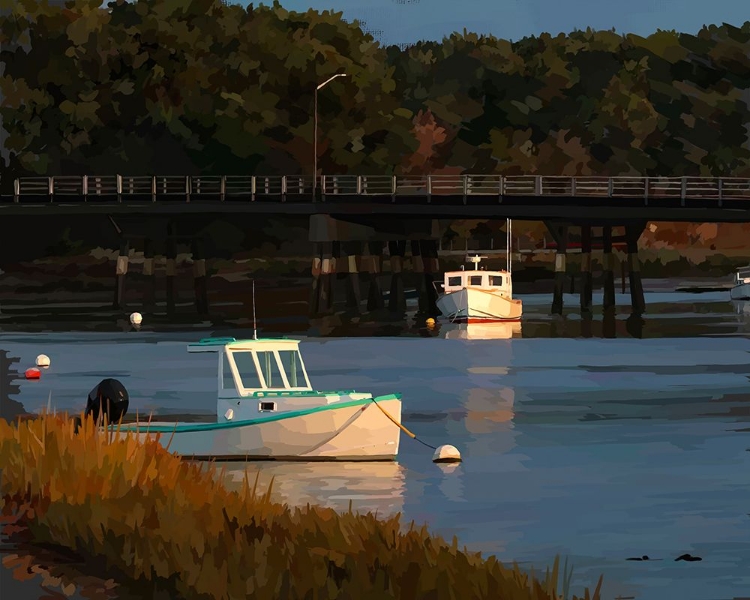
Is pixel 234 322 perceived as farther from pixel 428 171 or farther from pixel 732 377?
pixel 428 171

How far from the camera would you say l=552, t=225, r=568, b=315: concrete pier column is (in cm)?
9475

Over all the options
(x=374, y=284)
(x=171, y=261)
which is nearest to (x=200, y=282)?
(x=171, y=261)

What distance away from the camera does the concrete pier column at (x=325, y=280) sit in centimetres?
8706

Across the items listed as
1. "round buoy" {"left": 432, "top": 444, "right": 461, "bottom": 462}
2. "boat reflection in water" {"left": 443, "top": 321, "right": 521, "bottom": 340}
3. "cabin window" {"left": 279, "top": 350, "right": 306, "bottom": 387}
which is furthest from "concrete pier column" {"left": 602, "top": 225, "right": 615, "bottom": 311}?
"round buoy" {"left": 432, "top": 444, "right": 461, "bottom": 462}

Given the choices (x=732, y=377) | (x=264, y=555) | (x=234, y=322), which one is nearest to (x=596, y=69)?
(x=234, y=322)

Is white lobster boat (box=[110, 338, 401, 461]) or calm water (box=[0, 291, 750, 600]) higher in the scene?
white lobster boat (box=[110, 338, 401, 461])

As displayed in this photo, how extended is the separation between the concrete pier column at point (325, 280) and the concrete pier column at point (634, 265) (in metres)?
16.9

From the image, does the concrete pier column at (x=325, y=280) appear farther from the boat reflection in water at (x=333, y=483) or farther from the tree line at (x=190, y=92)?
the boat reflection in water at (x=333, y=483)

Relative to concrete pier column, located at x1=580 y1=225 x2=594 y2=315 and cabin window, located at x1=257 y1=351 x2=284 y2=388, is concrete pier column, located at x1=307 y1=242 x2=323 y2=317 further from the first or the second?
cabin window, located at x1=257 y1=351 x2=284 y2=388

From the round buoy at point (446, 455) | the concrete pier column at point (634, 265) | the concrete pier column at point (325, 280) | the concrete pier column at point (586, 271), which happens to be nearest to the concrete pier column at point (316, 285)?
the concrete pier column at point (325, 280)

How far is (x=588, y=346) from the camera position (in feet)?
234

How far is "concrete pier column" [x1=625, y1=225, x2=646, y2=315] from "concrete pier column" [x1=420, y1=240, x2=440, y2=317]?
11.1 metres

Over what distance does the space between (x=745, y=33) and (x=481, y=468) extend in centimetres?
14159

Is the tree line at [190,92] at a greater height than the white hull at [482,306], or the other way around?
the tree line at [190,92]
